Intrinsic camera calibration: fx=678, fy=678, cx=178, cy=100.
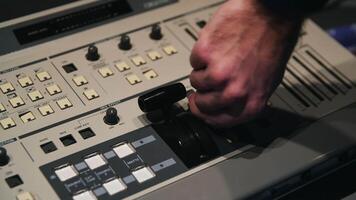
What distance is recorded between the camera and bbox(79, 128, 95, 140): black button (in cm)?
106

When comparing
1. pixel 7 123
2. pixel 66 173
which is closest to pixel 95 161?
pixel 66 173

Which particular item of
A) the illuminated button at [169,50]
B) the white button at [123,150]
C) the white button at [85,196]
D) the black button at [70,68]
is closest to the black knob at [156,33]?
the illuminated button at [169,50]

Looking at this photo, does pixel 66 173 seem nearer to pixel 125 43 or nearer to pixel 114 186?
pixel 114 186

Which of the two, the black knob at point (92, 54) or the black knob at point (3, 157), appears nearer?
the black knob at point (3, 157)

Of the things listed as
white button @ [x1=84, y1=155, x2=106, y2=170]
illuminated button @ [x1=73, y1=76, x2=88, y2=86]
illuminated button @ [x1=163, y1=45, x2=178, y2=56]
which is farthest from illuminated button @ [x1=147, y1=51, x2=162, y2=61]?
white button @ [x1=84, y1=155, x2=106, y2=170]

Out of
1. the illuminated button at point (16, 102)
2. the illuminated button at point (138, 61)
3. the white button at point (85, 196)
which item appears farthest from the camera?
the illuminated button at point (138, 61)

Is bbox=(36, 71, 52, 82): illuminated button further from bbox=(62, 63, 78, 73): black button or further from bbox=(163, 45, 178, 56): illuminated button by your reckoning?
bbox=(163, 45, 178, 56): illuminated button

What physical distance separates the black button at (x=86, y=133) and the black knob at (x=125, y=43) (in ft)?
0.66

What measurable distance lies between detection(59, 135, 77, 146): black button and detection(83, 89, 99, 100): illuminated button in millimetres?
85

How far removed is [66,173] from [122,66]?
25 cm

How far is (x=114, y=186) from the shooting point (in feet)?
3.26

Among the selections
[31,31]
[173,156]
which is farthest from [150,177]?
[31,31]

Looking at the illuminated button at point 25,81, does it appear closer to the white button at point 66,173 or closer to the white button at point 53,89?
the white button at point 53,89

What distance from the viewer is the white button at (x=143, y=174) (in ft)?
3.31
